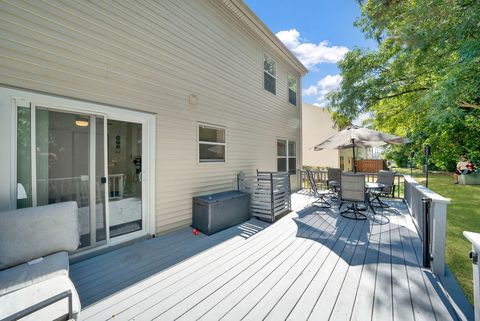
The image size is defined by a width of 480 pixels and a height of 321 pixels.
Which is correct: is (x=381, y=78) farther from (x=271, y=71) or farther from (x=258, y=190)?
(x=258, y=190)

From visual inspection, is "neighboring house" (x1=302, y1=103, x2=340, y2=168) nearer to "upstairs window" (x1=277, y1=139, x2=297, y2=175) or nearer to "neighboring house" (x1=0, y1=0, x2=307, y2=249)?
"upstairs window" (x1=277, y1=139, x2=297, y2=175)

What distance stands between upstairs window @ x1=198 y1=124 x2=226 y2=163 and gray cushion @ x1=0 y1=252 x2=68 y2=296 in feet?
10.1

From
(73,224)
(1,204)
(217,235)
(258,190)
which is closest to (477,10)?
(258,190)

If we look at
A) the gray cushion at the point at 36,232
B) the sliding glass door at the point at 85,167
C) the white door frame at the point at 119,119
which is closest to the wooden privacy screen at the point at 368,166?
the white door frame at the point at 119,119

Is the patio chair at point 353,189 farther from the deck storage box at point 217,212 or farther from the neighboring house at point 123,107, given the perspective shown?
the neighboring house at point 123,107

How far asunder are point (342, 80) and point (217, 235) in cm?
1056

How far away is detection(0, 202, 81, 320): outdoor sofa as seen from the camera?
5.15ft

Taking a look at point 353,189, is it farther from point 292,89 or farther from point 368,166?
point 368,166

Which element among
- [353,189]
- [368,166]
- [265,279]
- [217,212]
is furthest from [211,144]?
[368,166]

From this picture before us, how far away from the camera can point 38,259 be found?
225cm

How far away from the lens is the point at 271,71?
7.75 metres

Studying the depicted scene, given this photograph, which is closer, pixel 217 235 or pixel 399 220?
pixel 217 235

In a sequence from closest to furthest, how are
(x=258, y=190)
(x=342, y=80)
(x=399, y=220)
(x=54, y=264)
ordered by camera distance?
(x=54, y=264), (x=399, y=220), (x=258, y=190), (x=342, y=80)

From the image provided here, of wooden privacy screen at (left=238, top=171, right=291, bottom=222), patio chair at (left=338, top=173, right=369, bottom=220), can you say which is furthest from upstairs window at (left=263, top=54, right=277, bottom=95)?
patio chair at (left=338, top=173, right=369, bottom=220)
